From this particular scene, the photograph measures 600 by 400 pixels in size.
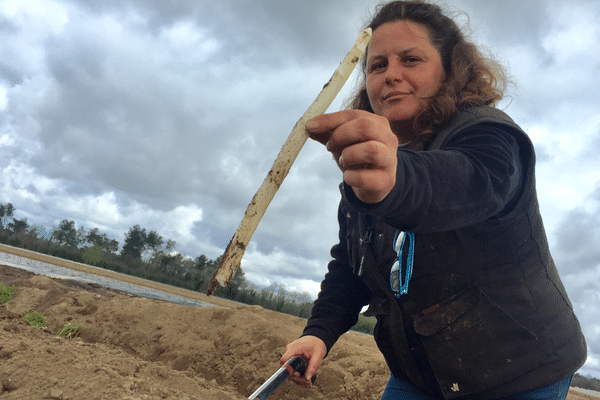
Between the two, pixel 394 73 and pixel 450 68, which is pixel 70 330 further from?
pixel 450 68

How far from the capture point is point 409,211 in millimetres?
853

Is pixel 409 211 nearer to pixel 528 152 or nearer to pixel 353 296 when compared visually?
pixel 528 152

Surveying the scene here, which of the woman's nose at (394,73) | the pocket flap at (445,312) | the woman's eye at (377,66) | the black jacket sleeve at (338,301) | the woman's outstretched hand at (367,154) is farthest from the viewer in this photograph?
the black jacket sleeve at (338,301)

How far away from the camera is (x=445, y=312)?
1.40 m

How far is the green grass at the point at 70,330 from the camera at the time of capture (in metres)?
4.90

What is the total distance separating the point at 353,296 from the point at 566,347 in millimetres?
1029

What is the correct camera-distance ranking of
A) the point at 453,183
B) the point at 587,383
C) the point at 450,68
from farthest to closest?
the point at 587,383 → the point at 450,68 → the point at 453,183

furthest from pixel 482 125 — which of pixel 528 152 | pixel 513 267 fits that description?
pixel 513 267

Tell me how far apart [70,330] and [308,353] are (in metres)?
4.45

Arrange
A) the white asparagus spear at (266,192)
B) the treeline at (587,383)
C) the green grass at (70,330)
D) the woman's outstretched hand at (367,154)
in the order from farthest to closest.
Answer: the treeline at (587,383) → the green grass at (70,330) → the white asparagus spear at (266,192) → the woman's outstretched hand at (367,154)

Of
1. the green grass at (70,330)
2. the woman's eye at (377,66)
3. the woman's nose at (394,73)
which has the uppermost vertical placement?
the woman's eye at (377,66)

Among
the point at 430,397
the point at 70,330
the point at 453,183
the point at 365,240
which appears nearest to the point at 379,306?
the point at 365,240

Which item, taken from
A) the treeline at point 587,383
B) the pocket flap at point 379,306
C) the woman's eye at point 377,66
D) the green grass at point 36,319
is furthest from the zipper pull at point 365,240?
the treeline at point 587,383

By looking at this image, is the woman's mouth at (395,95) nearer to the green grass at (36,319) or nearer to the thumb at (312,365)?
the thumb at (312,365)
